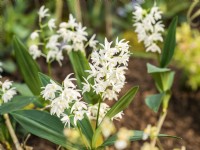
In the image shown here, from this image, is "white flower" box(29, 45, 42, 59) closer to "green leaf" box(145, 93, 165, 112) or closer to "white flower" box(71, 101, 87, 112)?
"green leaf" box(145, 93, 165, 112)

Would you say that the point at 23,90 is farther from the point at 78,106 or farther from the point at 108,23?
the point at 108,23

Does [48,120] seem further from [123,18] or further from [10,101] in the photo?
[123,18]

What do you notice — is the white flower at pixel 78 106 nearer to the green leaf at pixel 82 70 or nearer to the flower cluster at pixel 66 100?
the flower cluster at pixel 66 100

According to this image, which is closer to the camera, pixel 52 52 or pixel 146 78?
pixel 52 52

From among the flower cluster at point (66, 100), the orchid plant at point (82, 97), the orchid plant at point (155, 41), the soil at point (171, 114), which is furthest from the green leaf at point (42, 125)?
the soil at point (171, 114)

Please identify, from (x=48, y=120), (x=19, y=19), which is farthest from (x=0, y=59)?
(x=48, y=120)
